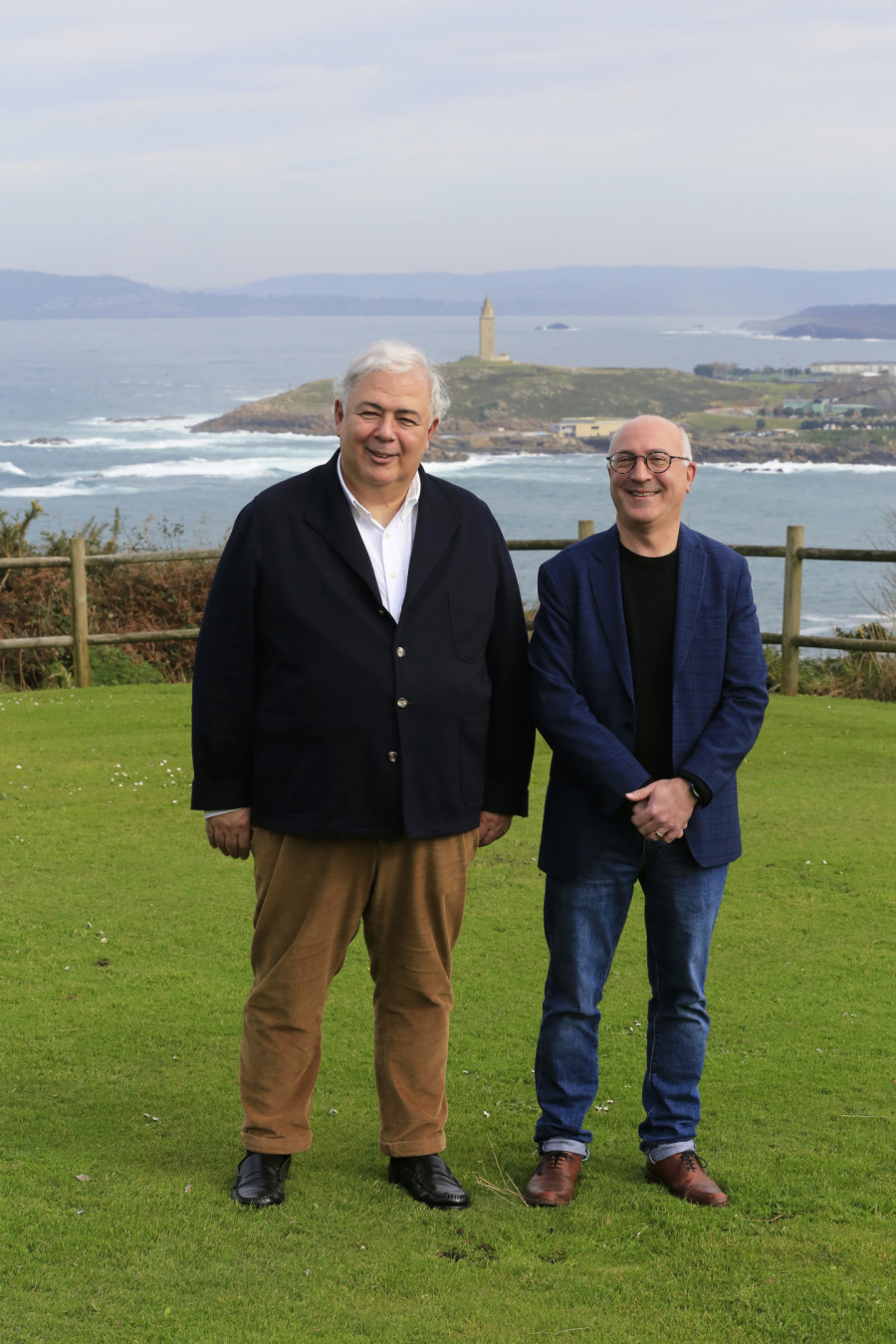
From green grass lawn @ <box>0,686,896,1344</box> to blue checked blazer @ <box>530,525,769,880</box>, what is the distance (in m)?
0.82

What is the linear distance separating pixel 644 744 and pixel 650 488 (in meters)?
0.58

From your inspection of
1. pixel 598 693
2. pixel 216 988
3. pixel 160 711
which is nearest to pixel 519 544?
pixel 160 711

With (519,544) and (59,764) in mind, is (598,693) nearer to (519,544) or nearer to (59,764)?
(59,764)

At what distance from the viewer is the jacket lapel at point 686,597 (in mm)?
2809

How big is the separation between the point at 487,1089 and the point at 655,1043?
748 mm

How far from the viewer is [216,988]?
4.20m

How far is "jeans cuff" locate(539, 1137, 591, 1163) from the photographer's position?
2.93 m

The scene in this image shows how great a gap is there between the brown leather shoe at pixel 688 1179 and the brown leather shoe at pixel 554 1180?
7.6 inches

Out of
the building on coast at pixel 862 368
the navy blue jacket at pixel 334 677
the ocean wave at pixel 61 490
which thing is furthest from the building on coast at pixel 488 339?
the navy blue jacket at pixel 334 677

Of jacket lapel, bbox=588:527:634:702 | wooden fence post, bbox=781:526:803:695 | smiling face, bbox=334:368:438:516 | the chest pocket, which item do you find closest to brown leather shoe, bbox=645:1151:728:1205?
jacket lapel, bbox=588:527:634:702

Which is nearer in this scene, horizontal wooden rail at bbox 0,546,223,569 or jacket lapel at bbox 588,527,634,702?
jacket lapel at bbox 588,527,634,702

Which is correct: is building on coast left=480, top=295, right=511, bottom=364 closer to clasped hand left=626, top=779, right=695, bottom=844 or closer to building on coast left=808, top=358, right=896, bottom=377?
building on coast left=808, top=358, right=896, bottom=377

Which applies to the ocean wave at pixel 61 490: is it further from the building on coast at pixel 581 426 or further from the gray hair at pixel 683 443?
the gray hair at pixel 683 443

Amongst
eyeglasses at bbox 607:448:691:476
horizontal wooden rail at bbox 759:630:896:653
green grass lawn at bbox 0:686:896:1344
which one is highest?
eyeglasses at bbox 607:448:691:476
